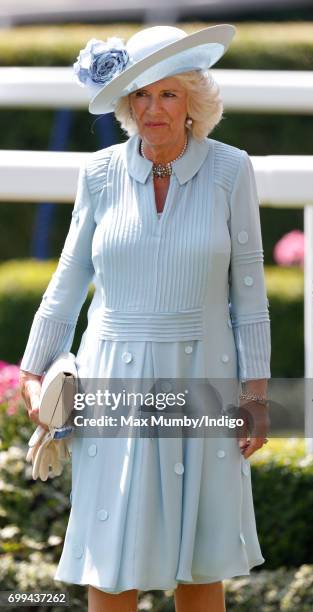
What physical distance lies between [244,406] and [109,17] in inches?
370

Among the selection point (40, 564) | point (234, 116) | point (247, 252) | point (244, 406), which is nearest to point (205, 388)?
point (244, 406)

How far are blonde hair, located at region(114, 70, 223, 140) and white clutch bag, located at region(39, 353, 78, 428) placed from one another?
66cm

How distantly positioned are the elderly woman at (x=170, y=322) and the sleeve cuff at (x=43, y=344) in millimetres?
68

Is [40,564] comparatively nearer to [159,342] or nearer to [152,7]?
[159,342]

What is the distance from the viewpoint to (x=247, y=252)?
3.18 m

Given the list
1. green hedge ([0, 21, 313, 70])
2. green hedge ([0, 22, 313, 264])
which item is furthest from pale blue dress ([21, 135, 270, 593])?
green hedge ([0, 21, 313, 70])

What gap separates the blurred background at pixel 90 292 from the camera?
4.27 meters

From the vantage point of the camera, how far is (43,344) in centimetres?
330

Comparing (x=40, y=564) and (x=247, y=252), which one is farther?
(x=40, y=564)

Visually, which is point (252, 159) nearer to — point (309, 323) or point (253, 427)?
point (309, 323)

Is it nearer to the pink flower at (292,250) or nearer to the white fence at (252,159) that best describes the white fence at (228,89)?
the white fence at (252,159)

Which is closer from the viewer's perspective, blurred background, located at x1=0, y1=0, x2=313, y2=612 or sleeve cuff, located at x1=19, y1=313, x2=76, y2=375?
sleeve cuff, located at x1=19, y1=313, x2=76, y2=375

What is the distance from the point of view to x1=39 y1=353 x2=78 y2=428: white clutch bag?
3.19 meters

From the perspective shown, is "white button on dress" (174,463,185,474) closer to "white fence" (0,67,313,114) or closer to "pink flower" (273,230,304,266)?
"white fence" (0,67,313,114)
